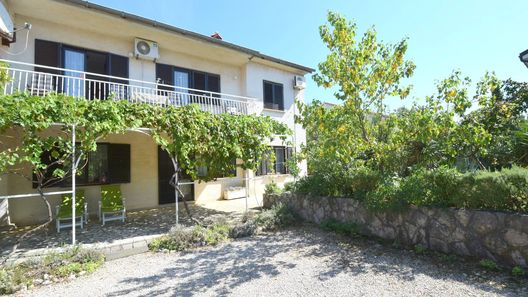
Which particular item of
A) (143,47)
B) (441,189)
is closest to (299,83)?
(143,47)

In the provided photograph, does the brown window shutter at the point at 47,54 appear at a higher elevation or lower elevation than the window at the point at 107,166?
higher

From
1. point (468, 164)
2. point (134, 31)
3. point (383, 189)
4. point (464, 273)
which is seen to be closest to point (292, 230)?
point (383, 189)

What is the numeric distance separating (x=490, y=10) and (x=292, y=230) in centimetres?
844

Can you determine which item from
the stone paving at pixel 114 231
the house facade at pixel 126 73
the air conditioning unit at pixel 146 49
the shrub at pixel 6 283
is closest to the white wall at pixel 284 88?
the house facade at pixel 126 73

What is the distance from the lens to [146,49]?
1086 centimetres

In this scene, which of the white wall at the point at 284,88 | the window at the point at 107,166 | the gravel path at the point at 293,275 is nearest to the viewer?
the gravel path at the point at 293,275

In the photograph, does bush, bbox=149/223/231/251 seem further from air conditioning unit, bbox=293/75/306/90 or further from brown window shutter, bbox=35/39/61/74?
air conditioning unit, bbox=293/75/306/90

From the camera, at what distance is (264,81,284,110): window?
14.6 meters

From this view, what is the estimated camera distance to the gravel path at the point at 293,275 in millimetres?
4156

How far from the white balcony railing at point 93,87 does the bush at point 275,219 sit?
4.38 m

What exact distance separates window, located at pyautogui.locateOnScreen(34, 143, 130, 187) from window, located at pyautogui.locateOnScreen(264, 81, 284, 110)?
7.29m

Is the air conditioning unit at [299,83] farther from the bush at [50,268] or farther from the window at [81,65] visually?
the bush at [50,268]

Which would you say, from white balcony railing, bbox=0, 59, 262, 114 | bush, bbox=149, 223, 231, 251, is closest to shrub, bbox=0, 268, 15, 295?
bush, bbox=149, 223, 231, 251

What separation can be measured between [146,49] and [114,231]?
7112 mm
